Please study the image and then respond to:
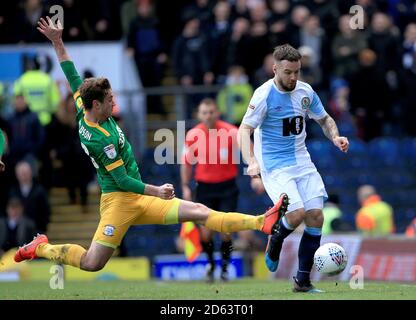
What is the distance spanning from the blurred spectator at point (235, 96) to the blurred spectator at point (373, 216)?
292 cm

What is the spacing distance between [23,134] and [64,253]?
10535 mm

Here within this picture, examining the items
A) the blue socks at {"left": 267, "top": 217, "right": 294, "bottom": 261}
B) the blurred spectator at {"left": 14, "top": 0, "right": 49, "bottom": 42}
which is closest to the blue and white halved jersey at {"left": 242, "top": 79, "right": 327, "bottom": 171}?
the blue socks at {"left": 267, "top": 217, "right": 294, "bottom": 261}

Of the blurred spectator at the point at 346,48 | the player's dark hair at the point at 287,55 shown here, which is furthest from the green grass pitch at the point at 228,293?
the blurred spectator at the point at 346,48

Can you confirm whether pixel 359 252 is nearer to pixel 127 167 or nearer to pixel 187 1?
pixel 127 167

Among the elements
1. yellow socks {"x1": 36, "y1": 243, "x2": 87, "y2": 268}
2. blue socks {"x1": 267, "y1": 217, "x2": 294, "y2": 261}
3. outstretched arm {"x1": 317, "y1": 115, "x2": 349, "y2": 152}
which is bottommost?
yellow socks {"x1": 36, "y1": 243, "x2": 87, "y2": 268}

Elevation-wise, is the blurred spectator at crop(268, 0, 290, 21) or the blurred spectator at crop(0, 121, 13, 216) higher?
the blurred spectator at crop(268, 0, 290, 21)

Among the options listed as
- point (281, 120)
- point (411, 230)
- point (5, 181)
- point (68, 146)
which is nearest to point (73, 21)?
point (68, 146)

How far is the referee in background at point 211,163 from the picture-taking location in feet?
59.3

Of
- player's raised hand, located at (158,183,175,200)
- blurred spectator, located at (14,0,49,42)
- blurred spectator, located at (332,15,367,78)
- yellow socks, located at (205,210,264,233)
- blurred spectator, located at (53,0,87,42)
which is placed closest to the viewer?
player's raised hand, located at (158,183,175,200)

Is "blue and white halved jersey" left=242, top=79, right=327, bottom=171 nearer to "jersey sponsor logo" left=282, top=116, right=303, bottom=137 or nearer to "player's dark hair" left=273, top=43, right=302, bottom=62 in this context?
"jersey sponsor logo" left=282, top=116, right=303, bottom=137

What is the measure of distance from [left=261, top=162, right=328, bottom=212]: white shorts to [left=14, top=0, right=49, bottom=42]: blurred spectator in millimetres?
12714

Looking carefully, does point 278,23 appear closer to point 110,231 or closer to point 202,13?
point 202,13

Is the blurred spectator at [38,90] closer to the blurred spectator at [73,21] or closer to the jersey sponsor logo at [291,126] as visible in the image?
the blurred spectator at [73,21]

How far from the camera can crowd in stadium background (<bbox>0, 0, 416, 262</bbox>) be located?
75.2ft
